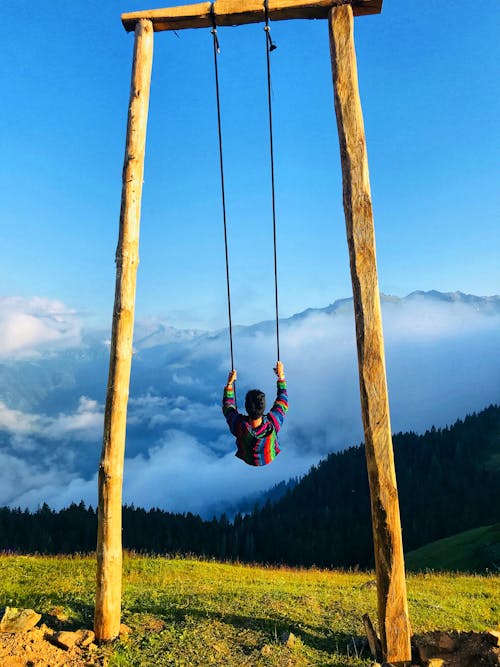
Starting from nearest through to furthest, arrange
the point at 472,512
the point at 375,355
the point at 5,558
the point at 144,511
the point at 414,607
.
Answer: the point at 375,355 < the point at 414,607 < the point at 5,558 < the point at 144,511 < the point at 472,512

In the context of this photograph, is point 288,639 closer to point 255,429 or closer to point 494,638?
point 494,638

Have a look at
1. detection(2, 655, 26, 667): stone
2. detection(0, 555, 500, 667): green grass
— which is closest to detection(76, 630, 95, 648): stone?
detection(0, 555, 500, 667): green grass

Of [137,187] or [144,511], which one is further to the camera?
[144,511]

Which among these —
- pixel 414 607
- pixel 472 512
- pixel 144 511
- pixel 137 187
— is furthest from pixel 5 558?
pixel 472 512

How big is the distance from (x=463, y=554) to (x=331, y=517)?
48.5 meters

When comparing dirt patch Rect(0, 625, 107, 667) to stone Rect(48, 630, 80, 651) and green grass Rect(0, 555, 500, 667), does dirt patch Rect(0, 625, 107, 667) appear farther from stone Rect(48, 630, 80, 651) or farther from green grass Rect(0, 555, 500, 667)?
green grass Rect(0, 555, 500, 667)

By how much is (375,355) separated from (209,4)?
6739 mm

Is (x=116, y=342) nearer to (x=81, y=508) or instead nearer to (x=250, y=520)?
(x=81, y=508)

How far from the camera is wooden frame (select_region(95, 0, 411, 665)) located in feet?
25.7

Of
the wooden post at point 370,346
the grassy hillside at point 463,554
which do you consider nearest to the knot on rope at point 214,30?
the wooden post at point 370,346

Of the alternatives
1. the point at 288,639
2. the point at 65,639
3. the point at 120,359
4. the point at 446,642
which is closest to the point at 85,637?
the point at 65,639

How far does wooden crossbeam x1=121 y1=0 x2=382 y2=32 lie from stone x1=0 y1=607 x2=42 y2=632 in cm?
985

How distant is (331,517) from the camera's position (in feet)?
386

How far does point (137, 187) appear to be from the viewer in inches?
357
